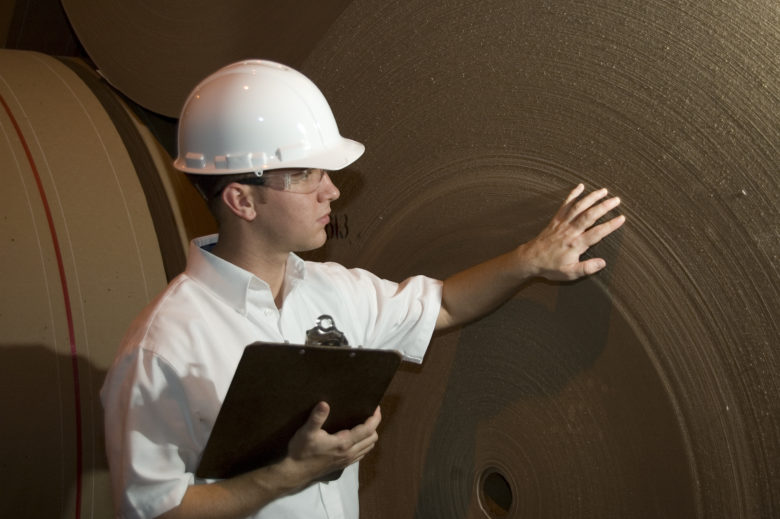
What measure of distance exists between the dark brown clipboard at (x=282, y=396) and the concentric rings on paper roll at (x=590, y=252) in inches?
15.6

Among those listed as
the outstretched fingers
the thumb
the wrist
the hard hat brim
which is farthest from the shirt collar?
the outstretched fingers

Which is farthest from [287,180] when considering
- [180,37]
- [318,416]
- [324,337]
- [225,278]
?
[180,37]

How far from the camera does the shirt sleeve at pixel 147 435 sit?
1.27 meters

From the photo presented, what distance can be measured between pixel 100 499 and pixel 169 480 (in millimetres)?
874

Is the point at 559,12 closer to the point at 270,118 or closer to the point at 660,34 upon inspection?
the point at 660,34

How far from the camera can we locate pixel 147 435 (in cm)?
130

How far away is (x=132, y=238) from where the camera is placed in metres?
2.23

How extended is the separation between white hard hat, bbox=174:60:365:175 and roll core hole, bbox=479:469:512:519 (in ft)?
2.36

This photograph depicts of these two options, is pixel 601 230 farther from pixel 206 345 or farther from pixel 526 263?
pixel 206 345

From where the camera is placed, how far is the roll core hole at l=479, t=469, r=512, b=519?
1.72 metres

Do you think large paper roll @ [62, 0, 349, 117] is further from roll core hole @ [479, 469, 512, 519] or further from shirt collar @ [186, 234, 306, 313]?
roll core hole @ [479, 469, 512, 519]

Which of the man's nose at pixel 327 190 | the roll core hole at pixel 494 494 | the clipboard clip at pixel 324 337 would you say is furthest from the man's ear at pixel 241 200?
the roll core hole at pixel 494 494

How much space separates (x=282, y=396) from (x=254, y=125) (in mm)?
467

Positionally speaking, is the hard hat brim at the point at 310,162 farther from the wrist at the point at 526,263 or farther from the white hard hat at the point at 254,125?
the wrist at the point at 526,263
